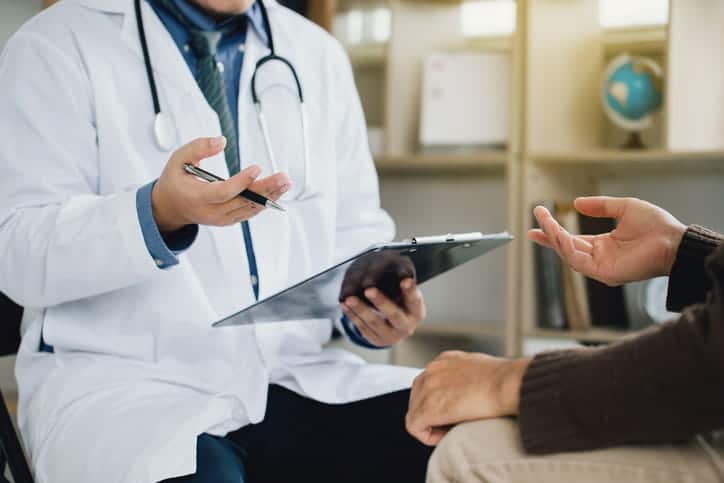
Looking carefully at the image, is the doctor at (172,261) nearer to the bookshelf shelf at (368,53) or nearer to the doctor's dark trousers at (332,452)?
the doctor's dark trousers at (332,452)

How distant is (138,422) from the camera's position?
986 millimetres

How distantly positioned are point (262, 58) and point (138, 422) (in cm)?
60

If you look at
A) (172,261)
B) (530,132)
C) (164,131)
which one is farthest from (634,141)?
(172,261)

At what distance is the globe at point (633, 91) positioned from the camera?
231cm

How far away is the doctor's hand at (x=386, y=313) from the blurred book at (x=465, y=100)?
1293mm

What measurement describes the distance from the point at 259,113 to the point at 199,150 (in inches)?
14.0

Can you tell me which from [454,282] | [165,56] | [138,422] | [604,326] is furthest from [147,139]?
[454,282]

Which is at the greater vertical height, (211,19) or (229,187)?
(211,19)

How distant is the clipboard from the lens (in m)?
0.93

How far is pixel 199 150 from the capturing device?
0.94 m

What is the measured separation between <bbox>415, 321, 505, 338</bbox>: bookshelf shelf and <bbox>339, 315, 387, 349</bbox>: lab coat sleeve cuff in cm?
110

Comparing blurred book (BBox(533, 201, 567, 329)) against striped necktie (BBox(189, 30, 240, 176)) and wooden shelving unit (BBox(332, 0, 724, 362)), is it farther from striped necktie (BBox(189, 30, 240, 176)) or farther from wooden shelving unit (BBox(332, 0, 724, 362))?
striped necktie (BBox(189, 30, 240, 176))

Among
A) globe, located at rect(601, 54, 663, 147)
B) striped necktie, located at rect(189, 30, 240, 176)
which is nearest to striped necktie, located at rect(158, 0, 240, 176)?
striped necktie, located at rect(189, 30, 240, 176)

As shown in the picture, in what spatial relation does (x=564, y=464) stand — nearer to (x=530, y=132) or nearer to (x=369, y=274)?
(x=369, y=274)
